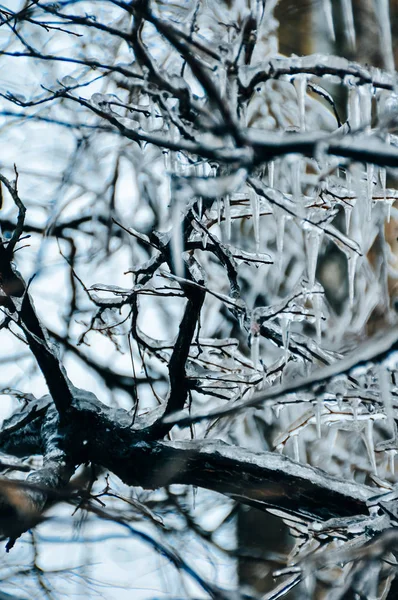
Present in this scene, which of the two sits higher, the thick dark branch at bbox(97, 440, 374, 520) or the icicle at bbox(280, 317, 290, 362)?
the icicle at bbox(280, 317, 290, 362)

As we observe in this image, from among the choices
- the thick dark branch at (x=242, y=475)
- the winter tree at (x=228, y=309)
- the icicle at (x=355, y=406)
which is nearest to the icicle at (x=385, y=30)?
the winter tree at (x=228, y=309)

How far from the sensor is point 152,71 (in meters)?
1.12

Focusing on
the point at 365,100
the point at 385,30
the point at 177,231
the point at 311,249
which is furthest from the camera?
the point at 311,249

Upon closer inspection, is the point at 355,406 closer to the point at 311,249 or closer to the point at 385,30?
the point at 311,249

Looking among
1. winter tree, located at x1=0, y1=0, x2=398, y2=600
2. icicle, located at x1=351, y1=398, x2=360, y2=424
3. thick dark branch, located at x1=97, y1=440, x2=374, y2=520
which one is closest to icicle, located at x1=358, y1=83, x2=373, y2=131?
winter tree, located at x1=0, y1=0, x2=398, y2=600

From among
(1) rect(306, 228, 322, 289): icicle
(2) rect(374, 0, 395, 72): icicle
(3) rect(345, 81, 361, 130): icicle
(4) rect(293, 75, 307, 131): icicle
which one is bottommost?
(1) rect(306, 228, 322, 289): icicle

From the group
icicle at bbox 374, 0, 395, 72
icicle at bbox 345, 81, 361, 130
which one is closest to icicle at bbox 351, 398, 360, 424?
icicle at bbox 345, 81, 361, 130

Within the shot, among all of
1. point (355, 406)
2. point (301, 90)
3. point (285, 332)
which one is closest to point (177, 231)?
point (301, 90)

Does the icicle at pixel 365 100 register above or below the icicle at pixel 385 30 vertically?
above

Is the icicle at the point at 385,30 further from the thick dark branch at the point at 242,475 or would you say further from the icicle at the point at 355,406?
the thick dark branch at the point at 242,475

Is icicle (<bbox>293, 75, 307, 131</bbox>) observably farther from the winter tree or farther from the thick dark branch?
the thick dark branch

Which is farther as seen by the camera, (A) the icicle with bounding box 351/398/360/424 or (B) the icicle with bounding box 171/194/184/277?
(A) the icicle with bounding box 351/398/360/424

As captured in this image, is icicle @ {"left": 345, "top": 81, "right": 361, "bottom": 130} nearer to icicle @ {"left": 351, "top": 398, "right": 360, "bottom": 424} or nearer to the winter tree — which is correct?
the winter tree

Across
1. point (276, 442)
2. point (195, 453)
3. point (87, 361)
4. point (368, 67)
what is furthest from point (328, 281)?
point (368, 67)
